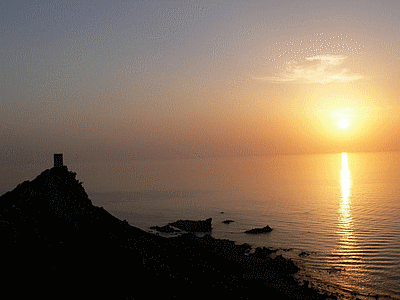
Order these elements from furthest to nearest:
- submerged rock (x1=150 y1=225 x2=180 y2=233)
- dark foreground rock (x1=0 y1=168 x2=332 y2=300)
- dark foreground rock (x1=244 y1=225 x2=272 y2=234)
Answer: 1. submerged rock (x1=150 y1=225 x2=180 y2=233)
2. dark foreground rock (x1=244 y1=225 x2=272 y2=234)
3. dark foreground rock (x1=0 y1=168 x2=332 y2=300)

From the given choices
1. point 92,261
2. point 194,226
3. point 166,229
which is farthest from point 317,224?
point 92,261

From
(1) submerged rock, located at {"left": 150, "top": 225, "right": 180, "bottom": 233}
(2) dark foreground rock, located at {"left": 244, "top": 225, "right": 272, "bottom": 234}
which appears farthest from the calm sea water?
(1) submerged rock, located at {"left": 150, "top": 225, "right": 180, "bottom": 233}

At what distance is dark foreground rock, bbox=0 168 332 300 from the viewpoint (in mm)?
21625

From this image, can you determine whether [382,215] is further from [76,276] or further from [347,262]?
[76,276]

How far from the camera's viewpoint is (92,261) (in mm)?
24922

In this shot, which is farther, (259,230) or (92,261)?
(259,230)

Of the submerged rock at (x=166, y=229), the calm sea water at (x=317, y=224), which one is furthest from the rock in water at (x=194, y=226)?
the submerged rock at (x=166, y=229)

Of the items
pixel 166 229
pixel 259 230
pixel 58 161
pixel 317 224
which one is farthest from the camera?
pixel 317 224

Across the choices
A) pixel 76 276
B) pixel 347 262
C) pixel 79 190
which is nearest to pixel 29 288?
pixel 76 276

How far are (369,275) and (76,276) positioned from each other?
3566 centimetres

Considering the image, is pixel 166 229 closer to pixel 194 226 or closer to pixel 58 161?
pixel 194 226

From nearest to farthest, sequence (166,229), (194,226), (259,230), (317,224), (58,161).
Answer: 1. (58,161)
2. (259,230)
3. (166,229)
4. (194,226)
5. (317,224)

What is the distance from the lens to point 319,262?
48.1 metres

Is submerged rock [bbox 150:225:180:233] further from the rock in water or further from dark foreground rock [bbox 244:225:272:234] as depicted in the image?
dark foreground rock [bbox 244:225:272:234]
